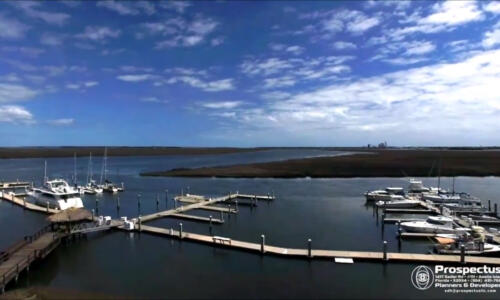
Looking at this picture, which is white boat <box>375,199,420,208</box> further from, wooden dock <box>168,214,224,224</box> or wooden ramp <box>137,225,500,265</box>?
wooden ramp <box>137,225,500,265</box>

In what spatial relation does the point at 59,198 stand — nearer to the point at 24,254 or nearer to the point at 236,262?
the point at 24,254

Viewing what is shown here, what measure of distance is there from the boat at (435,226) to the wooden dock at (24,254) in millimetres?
26783

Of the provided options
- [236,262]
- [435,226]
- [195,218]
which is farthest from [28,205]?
[435,226]

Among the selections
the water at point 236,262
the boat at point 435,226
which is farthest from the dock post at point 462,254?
the boat at point 435,226

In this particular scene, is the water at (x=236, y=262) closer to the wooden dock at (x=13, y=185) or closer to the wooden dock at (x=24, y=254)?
the wooden dock at (x=24, y=254)

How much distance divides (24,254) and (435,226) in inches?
1161

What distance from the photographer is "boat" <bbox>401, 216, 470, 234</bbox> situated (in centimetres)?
3128

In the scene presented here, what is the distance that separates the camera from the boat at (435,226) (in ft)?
103

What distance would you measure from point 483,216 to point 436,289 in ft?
69.4

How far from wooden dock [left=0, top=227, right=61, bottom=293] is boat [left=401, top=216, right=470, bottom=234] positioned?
26783 millimetres

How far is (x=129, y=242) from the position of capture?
97.9ft

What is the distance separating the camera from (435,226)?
31.8m

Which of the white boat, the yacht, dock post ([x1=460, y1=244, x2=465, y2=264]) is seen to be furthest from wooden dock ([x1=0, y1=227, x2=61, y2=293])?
the white boat

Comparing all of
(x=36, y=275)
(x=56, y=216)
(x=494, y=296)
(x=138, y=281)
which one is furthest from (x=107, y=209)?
(x=494, y=296)
